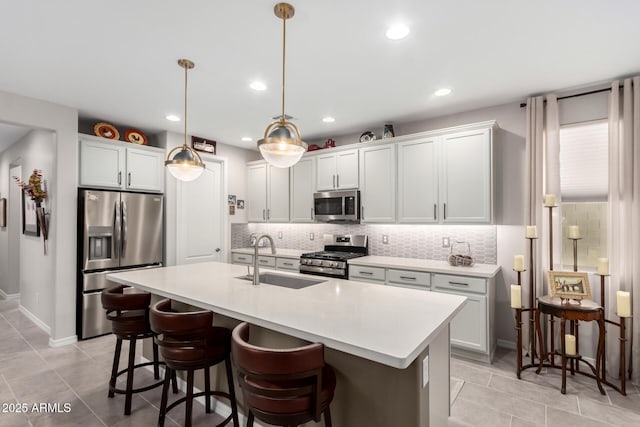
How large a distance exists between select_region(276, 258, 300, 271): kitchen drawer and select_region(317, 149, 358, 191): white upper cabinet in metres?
1.13

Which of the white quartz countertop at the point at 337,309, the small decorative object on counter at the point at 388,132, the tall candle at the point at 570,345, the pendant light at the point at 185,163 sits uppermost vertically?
the small decorative object on counter at the point at 388,132

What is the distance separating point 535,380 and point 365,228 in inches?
98.8

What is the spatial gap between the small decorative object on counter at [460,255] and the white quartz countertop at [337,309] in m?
1.54

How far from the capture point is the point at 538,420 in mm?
2311

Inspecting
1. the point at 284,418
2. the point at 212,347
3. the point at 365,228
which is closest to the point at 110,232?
the point at 212,347

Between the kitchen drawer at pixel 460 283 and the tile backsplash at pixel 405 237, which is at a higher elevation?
the tile backsplash at pixel 405 237

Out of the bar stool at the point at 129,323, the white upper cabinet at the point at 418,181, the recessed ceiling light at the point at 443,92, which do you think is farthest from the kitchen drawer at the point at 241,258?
the recessed ceiling light at the point at 443,92

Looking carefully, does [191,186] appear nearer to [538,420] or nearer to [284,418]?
[284,418]

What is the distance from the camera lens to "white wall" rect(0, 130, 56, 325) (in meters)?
3.83

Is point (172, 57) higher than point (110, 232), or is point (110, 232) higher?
point (172, 57)

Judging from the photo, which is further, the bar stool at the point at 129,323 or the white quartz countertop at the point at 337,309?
the bar stool at the point at 129,323

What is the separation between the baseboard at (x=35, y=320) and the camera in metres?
4.09

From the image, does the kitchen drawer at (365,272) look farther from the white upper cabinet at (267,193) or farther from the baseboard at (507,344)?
the white upper cabinet at (267,193)

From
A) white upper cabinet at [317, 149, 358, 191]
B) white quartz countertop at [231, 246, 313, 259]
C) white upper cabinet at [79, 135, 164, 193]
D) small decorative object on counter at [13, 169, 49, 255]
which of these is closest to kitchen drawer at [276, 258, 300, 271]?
white quartz countertop at [231, 246, 313, 259]
